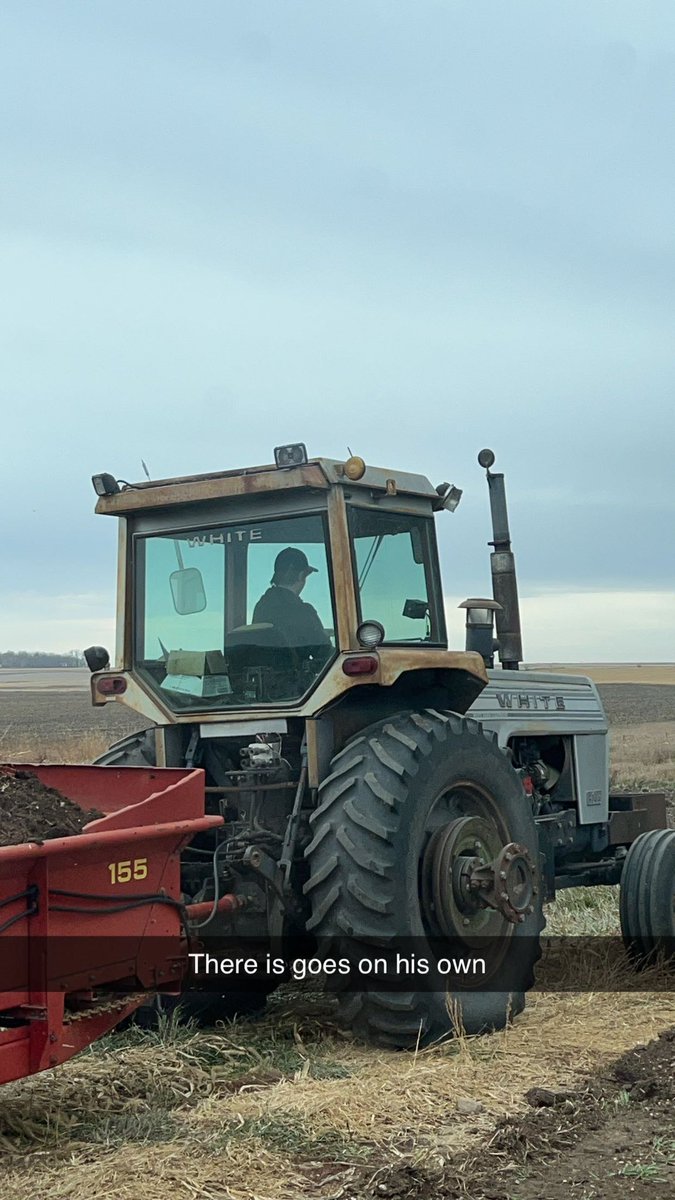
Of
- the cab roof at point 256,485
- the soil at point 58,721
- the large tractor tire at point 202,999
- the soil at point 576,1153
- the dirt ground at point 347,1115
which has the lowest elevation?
the soil at point 576,1153

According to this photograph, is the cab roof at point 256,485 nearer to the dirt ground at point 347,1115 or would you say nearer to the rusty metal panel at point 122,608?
the rusty metal panel at point 122,608

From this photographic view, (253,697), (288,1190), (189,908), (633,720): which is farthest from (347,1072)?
(633,720)

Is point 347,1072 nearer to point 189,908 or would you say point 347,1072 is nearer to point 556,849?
point 189,908

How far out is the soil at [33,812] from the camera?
502 centimetres

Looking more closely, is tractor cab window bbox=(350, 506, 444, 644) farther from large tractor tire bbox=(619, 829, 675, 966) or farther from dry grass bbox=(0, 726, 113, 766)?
dry grass bbox=(0, 726, 113, 766)

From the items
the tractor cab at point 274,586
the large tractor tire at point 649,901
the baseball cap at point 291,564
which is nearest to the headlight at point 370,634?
the tractor cab at point 274,586

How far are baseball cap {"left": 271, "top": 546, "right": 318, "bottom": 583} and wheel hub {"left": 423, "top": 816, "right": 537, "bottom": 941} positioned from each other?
1376 millimetres

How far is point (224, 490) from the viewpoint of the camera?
6.80 meters

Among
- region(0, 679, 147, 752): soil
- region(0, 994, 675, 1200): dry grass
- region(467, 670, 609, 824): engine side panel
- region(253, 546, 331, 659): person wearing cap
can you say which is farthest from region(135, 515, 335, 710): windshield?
region(0, 679, 147, 752): soil

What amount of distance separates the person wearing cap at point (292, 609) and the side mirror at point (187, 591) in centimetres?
36

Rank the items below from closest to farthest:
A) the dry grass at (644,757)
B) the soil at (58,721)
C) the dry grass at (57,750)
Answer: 1. the dry grass at (57,750)
2. the dry grass at (644,757)
3. the soil at (58,721)

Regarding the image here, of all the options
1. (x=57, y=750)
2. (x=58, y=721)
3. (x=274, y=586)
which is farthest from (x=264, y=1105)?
(x=58, y=721)

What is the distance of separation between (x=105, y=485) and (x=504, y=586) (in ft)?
8.79

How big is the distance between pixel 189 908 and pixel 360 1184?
1.59 metres
